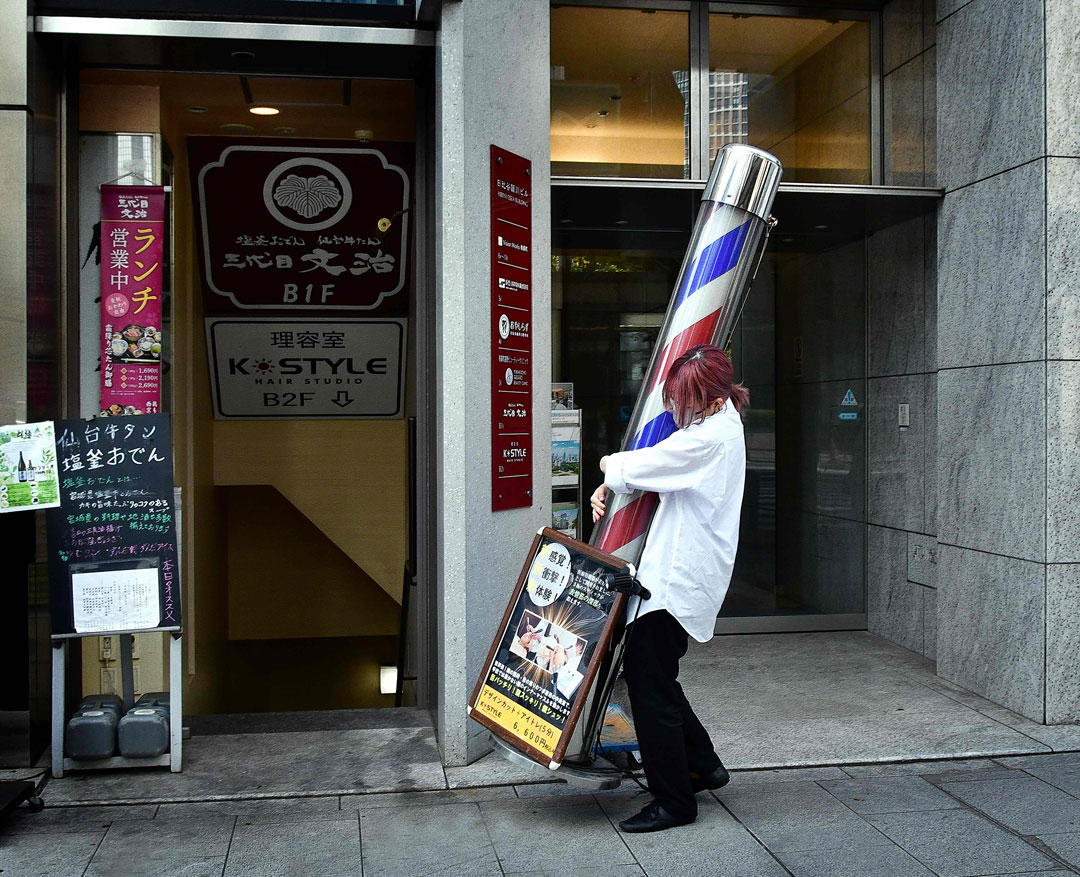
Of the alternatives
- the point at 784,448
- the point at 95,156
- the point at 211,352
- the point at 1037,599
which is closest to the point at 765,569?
the point at 784,448

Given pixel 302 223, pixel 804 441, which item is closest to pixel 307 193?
pixel 302 223

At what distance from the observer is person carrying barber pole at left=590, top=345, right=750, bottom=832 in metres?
3.96

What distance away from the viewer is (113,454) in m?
4.66

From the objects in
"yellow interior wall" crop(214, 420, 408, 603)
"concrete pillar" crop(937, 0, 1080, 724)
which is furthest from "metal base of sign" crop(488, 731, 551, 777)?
"yellow interior wall" crop(214, 420, 408, 603)

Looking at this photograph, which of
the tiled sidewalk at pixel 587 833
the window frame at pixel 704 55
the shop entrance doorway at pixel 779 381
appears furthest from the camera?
the shop entrance doorway at pixel 779 381

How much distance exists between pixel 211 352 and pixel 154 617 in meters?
3.46

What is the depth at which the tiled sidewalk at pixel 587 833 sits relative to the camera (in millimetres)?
3725

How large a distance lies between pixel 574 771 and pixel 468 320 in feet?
6.42

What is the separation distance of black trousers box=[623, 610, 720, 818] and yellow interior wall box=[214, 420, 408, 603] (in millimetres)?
4847

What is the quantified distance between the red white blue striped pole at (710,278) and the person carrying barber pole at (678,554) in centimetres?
30

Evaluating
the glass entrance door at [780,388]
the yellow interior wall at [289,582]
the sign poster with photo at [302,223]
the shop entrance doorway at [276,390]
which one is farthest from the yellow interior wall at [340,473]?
the glass entrance door at [780,388]

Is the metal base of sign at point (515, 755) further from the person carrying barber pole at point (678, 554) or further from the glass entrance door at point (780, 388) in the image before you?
the glass entrance door at point (780, 388)

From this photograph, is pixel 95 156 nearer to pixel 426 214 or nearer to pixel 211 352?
pixel 426 214

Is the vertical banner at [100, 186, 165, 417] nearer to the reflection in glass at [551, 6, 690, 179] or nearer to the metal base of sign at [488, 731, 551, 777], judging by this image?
the reflection in glass at [551, 6, 690, 179]
